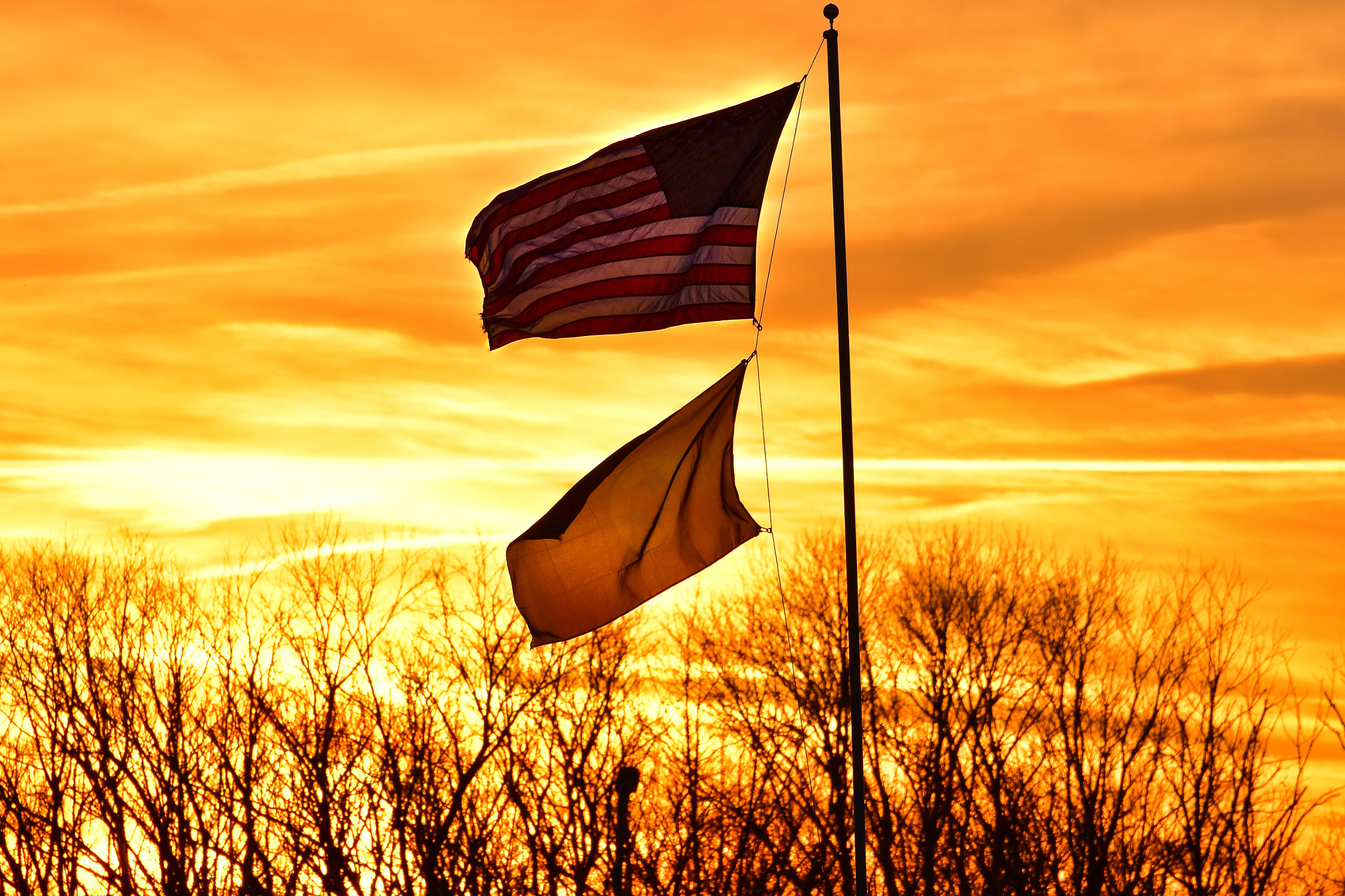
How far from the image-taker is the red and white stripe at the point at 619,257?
11156mm

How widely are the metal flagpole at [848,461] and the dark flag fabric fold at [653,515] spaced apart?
79 centimetres

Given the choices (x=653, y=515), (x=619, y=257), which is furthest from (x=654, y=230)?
(x=653, y=515)

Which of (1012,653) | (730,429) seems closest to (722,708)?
(1012,653)

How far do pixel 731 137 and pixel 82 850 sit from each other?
2769cm

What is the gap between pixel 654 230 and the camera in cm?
1126

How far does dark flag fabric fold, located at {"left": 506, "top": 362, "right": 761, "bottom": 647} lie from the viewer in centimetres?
1078

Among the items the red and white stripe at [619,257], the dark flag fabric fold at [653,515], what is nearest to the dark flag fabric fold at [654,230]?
the red and white stripe at [619,257]

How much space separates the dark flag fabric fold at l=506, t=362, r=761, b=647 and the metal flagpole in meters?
0.79

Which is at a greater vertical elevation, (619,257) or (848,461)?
(619,257)

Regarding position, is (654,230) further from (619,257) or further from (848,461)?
(848,461)

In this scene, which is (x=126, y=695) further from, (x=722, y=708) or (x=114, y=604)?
(x=722, y=708)

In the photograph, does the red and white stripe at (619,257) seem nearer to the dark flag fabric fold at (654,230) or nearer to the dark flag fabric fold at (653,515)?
the dark flag fabric fold at (654,230)

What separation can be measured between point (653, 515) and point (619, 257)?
1.95 meters

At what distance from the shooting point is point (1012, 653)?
37.2 metres
